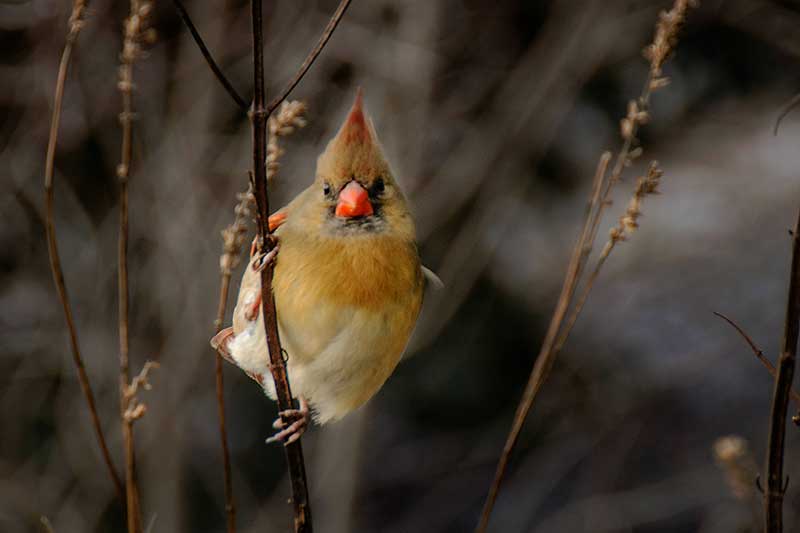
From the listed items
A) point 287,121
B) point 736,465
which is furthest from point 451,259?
point 736,465

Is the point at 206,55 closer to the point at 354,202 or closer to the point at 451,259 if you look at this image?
the point at 354,202

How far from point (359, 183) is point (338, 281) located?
0.20 meters

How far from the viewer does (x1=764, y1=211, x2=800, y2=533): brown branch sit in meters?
1.20

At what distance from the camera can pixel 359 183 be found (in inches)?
70.7

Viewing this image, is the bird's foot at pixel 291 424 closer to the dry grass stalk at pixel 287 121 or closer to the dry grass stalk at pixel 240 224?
the dry grass stalk at pixel 240 224

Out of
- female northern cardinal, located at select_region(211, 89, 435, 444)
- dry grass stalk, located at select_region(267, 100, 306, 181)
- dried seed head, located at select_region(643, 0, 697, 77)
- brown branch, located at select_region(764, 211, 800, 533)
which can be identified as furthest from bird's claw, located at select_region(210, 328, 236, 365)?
brown branch, located at select_region(764, 211, 800, 533)

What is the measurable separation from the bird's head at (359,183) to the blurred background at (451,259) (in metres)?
2.53

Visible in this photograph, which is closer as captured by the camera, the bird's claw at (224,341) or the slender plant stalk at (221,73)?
the slender plant stalk at (221,73)

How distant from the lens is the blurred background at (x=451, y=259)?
15.2 feet

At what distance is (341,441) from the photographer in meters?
4.50

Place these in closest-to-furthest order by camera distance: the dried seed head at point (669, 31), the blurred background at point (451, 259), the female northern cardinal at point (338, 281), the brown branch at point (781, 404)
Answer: the brown branch at point (781, 404)
the dried seed head at point (669, 31)
the female northern cardinal at point (338, 281)
the blurred background at point (451, 259)

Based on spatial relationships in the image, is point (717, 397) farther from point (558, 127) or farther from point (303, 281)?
point (303, 281)

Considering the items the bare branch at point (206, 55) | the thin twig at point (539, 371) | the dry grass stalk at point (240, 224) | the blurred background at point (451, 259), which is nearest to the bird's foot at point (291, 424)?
the dry grass stalk at point (240, 224)

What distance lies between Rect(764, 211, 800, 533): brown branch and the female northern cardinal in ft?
2.57
